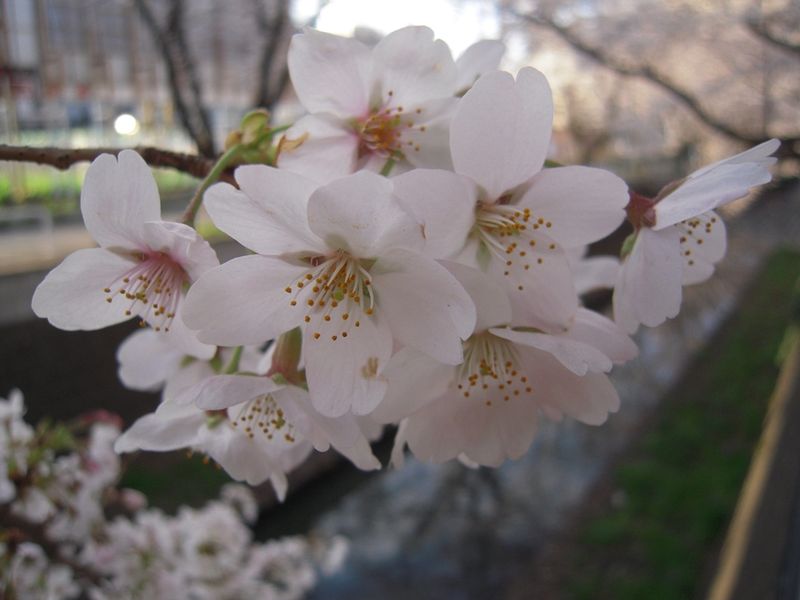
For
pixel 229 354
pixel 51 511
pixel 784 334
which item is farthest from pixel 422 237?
pixel 784 334

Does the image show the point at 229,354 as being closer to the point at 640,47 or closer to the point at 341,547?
→ the point at 341,547

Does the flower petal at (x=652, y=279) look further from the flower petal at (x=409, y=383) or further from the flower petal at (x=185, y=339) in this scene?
the flower petal at (x=185, y=339)

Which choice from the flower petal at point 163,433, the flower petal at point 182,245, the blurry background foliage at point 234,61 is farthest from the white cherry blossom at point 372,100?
the blurry background foliage at point 234,61

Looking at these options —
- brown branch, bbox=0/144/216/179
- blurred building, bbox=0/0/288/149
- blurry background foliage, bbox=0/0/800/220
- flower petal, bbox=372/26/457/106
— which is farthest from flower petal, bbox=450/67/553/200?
blurred building, bbox=0/0/288/149

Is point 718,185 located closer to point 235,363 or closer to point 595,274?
point 595,274

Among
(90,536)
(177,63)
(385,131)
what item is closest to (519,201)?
(385,131)

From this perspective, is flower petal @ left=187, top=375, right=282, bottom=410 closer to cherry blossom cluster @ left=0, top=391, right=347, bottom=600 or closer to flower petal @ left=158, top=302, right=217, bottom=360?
flower petal @ left=158, top=302, right=217, bottom=360

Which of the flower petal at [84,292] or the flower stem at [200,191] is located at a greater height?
the flower stem at [200,191]
